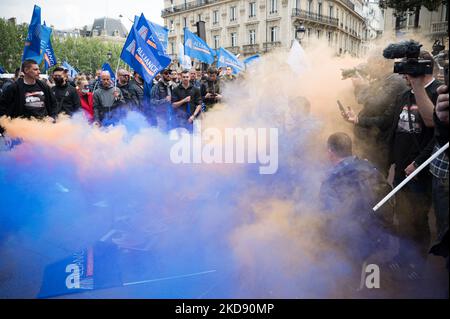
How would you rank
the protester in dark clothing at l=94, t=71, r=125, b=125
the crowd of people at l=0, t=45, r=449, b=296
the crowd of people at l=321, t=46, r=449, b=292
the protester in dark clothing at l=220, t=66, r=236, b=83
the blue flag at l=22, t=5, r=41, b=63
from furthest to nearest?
1. the protester in dark clothing at l=220, t=66, r=236, b=83
2. the protester in dark clothing at l=94, t=71, r=125, b=125
3. the blue flag at l=22, t=5, r=41, b=63
4. the crowd of people at l=0, t=45, r=449, b=296
5. the crowd of people at l=321, t=46, r=449, b=292

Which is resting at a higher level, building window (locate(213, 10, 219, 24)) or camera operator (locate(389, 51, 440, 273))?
building window (locate(213, 10, 219, 24))

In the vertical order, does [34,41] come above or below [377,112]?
above

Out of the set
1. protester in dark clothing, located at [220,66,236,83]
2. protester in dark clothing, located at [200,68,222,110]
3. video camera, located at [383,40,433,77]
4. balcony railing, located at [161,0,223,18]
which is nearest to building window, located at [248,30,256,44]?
balcony railing, located at [161,0,223,18]

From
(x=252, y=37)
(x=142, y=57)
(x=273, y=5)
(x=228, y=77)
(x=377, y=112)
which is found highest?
(x=273, y=5)

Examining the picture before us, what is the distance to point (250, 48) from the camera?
448 inches

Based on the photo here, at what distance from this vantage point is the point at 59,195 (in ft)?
10.8

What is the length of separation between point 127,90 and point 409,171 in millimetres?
4890

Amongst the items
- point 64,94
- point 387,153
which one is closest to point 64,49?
point 64,94

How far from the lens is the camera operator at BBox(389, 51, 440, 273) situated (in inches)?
103

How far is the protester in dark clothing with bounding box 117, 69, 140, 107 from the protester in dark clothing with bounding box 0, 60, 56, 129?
5.57ft

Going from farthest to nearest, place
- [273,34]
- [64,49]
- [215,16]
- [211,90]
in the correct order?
[64,49]
[215,16]
[273,34]
[211,90]

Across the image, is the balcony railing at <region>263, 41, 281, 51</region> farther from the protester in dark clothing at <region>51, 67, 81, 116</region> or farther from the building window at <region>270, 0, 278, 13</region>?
the protester in dark clothing at <region>51, 67, 81, 116</region>

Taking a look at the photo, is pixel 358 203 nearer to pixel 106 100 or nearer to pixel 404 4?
pixel 106 100

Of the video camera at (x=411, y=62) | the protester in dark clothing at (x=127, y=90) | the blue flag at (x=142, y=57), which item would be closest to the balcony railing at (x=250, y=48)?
the protester in dark clothing at (x=127, y=90)
